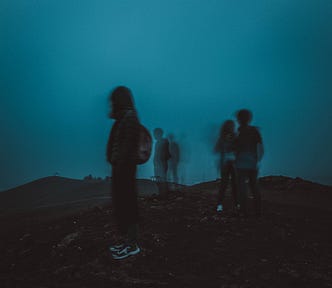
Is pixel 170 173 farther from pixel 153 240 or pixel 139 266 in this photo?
pixel 139 266

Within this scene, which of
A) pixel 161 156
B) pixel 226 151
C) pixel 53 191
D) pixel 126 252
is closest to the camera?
pixel 126 252

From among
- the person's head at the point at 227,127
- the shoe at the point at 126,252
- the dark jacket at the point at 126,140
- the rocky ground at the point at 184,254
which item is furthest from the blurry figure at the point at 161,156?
the shoe at the point at 126,252

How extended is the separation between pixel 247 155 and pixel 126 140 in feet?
9.04

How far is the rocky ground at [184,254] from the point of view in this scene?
270 cm

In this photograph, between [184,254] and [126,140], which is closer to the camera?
[126,140]

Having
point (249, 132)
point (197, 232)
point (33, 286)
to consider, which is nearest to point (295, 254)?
point (197, 232)

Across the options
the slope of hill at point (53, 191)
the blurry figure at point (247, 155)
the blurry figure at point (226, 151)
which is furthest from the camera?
the slope of hill at point (53, 191)

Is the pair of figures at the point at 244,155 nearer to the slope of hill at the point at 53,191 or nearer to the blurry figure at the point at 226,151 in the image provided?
the blurry figure at the point at 226,151

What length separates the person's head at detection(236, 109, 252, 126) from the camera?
517 cm

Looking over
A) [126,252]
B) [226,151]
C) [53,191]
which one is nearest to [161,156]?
[226,151]

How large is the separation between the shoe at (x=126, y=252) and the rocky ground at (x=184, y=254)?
0.08m

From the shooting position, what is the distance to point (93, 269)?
116 inches

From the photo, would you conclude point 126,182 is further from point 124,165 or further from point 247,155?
point 247,155

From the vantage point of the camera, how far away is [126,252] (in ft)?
10.4
